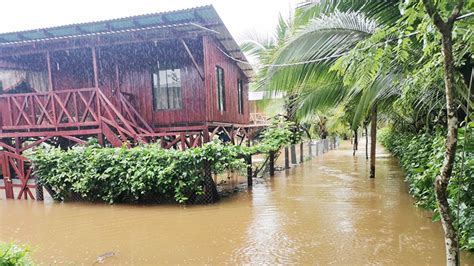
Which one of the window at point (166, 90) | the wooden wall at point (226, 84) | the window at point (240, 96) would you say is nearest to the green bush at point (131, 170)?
the wooden wall at point (226, 84)

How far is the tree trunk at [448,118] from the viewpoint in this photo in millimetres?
1637

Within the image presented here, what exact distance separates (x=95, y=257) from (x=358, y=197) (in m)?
5.29

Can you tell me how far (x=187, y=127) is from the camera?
10523mm

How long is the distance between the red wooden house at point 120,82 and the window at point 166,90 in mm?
33

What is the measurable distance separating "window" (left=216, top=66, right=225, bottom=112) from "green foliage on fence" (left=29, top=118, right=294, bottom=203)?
4173 mm

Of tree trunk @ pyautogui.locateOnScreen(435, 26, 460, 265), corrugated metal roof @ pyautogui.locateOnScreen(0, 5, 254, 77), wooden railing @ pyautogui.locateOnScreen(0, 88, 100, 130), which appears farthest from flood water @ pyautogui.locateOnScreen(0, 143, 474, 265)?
corrugated metal roof @ pyautogui.locateOnScreen(0, 5, 254, 77)

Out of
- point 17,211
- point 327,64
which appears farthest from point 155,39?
point 327,64

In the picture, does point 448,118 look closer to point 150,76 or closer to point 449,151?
point 449,151

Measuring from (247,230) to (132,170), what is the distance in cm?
304

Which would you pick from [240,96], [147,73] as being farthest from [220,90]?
[240,96]

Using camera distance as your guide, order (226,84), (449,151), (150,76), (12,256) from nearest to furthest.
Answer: (449,151), (12,256), (150,76), (226,84)

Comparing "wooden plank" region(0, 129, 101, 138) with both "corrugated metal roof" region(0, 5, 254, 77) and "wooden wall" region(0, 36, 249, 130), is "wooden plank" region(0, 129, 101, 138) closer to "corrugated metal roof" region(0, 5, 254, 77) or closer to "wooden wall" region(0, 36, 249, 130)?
"wooden wall" region(0, 36, 249, 130)

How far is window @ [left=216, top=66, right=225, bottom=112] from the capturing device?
458 inches

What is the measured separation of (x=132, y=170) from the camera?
6797mm
